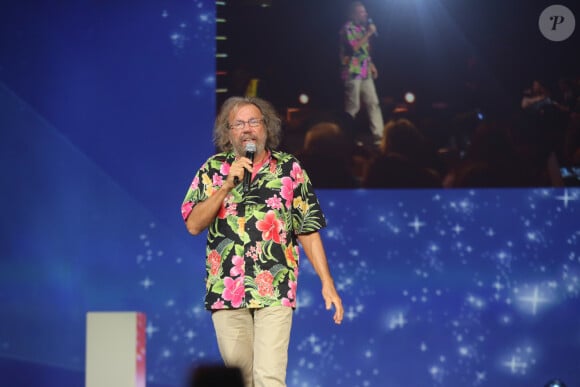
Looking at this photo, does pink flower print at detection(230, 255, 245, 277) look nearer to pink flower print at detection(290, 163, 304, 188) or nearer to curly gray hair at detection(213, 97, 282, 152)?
pink flower print at detection(290, 163, 304, 188)

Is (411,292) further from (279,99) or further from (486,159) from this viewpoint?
(279,99)

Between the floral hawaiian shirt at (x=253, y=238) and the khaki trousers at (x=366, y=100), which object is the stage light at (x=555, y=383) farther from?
the floral hawaiian shirt at (x=253, y=238)

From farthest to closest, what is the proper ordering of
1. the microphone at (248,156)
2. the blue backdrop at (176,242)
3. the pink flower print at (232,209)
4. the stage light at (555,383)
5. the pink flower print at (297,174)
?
the blue backdrop at (176,242), the stage light at (555,383), the pink flower print at (297,174), the pink flower print at (232,209), the microphone at (248,156)

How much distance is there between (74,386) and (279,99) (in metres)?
2.01

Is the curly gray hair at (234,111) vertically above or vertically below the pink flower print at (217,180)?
above

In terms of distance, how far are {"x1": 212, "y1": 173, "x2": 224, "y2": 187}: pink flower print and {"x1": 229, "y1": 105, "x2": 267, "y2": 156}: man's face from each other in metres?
0.13

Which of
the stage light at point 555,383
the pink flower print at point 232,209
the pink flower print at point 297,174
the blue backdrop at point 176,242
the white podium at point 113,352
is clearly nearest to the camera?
the white podium at point 113,352

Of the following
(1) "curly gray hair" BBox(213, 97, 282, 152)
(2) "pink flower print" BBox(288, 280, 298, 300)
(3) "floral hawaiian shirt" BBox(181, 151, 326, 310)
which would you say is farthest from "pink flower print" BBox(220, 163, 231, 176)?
(2) "pink flower print" BBox(288, 280, 298, 300)

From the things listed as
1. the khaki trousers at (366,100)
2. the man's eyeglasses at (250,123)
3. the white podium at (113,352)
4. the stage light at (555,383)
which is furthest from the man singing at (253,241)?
the stage light at (555,383)

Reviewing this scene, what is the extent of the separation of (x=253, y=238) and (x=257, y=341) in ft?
1.28

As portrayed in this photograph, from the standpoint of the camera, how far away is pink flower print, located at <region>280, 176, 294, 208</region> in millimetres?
3536

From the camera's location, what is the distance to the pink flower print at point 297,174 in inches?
142

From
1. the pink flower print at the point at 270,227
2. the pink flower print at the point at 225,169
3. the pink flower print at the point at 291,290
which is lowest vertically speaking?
the pink flower print at the point at 291,290

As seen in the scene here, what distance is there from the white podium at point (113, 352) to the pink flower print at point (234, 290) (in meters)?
0.99
